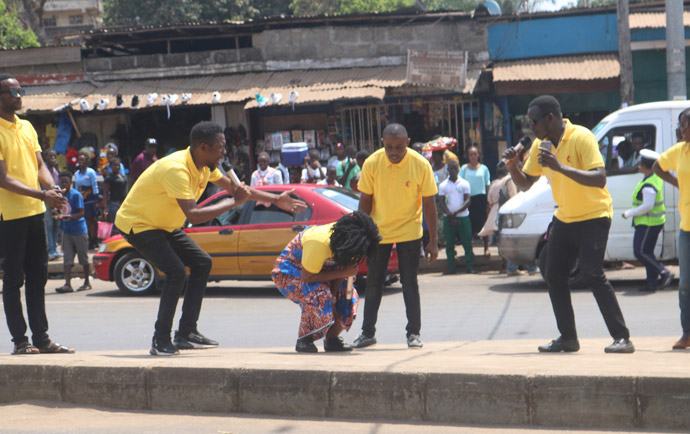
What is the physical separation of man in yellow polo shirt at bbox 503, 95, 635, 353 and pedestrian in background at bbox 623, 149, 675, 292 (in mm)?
4207

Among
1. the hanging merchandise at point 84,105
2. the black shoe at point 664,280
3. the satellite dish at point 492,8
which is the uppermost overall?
the satellite dish at point 492,8

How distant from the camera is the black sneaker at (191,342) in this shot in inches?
255

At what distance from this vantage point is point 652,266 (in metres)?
9.89

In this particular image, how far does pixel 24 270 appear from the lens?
612cm

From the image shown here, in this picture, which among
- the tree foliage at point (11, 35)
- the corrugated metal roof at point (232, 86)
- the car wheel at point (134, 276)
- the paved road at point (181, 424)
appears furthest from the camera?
the tree foliage at point (11, 35)

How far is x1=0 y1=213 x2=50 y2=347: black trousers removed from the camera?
19.4 ft

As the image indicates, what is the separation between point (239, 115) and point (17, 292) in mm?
12042

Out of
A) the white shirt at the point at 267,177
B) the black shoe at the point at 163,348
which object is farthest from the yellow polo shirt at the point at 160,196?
the white shirt at the point at 267,177

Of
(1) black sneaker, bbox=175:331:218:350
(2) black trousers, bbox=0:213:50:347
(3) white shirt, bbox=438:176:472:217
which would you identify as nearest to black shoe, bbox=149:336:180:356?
(1) black sneaker, bbox=175:331:218:350

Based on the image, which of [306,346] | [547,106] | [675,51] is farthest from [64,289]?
[675,51]

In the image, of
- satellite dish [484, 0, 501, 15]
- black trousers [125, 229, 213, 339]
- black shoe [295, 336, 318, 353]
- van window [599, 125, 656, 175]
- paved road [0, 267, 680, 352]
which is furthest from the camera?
satellite dish [484, 0, 501, 15]

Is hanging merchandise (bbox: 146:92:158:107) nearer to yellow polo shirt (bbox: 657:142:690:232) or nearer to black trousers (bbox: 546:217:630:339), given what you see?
black trousers (bbox: 546:217:630:339)

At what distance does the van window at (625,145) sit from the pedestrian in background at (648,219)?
55 centimetres

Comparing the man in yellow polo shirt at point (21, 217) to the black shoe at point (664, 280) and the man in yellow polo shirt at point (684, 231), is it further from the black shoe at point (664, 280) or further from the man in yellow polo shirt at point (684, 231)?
the black shoe at point (664, 280)
